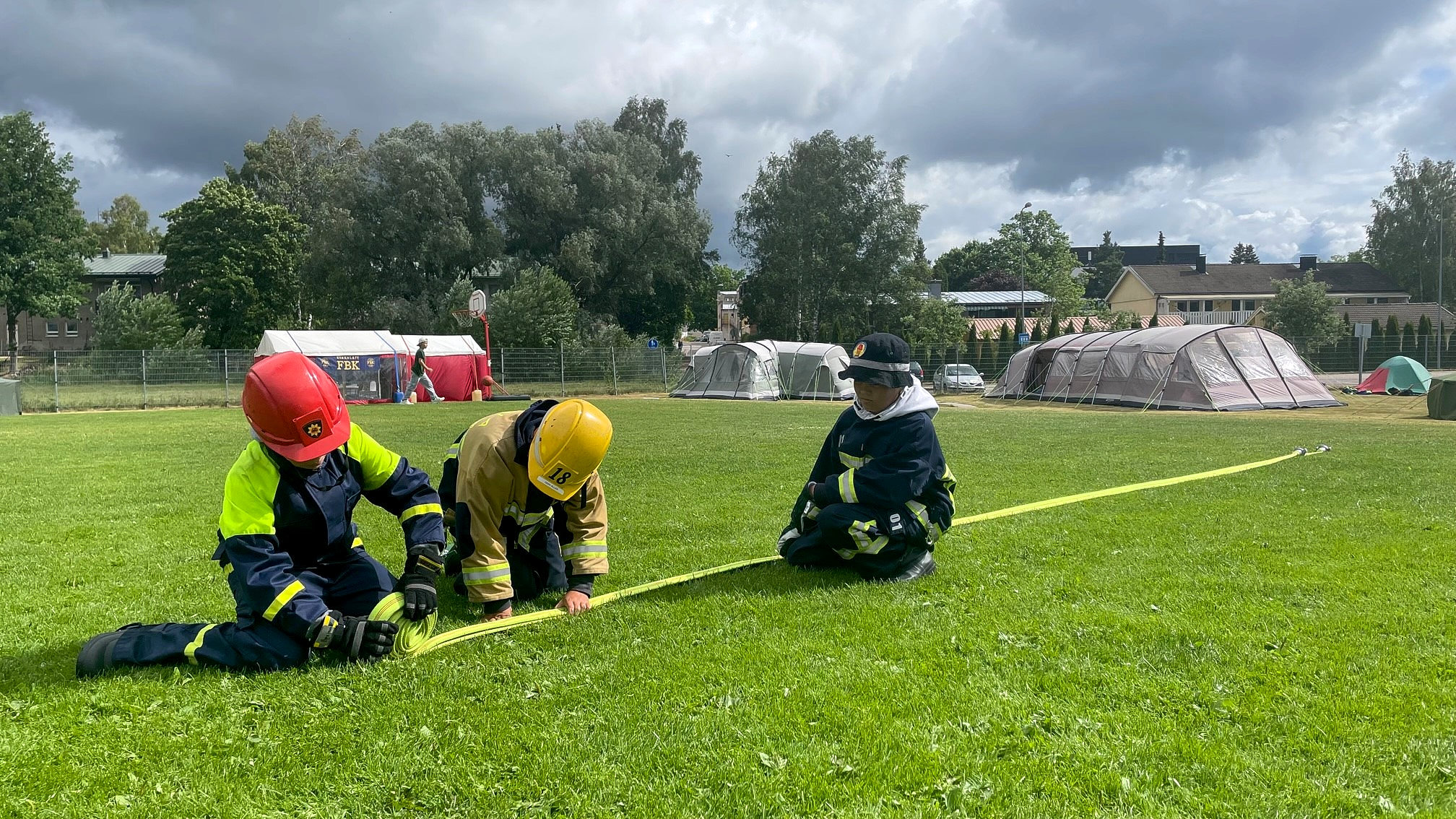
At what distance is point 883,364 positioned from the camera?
5316 millimetres

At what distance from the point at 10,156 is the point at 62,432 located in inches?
1760

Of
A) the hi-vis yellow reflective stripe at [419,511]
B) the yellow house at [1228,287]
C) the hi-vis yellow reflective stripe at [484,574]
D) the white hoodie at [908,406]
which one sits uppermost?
the yellow house at [1228,287]

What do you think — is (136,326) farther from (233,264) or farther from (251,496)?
(251,496)

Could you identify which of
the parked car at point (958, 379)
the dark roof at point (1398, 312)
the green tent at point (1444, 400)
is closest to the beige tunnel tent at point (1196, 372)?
the green tent at point (1444, 400)

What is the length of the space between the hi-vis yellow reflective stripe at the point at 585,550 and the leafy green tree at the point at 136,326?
4521 cm

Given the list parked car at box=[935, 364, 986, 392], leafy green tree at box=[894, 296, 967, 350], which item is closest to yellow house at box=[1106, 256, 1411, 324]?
leafy green tree at box=[894, 296, 967, 350]

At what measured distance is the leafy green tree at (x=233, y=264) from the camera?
54.1 meters

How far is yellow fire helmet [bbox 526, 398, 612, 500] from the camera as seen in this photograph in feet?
14.7

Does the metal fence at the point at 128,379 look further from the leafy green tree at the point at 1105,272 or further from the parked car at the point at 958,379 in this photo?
the leafy green tree at the point at 1105,272

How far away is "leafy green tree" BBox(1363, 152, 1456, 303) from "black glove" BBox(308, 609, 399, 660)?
9225 cm

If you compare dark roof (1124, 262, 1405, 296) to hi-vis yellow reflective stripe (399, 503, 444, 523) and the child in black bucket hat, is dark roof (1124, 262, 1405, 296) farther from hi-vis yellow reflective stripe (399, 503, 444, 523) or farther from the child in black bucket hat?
hi-vis yellow reflective stripe (399, 503, 444, 523)

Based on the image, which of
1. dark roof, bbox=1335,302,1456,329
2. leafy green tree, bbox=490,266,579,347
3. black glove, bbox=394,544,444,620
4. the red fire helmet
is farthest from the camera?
dark roof, bbox=1335,302,1456,329

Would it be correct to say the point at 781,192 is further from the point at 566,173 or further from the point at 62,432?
the point at 62,432

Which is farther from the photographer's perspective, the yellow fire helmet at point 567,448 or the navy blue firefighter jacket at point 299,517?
the yellow fire helmet at point 567,448
